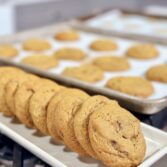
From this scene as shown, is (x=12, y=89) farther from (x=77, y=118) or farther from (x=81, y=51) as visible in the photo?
(x=81, y=51)

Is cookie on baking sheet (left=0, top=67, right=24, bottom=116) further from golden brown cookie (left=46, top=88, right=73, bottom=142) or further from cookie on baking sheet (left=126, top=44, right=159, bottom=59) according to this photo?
cookie on baking sheet (left=126, top=44, right=159, bottom=59)

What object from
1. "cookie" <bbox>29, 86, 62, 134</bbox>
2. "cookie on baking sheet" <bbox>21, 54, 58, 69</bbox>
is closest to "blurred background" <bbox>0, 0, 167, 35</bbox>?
"cookie on baking sheet" <bbox>21, 54, 58, 69</bbox>

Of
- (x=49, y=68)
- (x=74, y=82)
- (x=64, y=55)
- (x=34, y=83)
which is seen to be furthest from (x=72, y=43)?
(x=34, y=83)

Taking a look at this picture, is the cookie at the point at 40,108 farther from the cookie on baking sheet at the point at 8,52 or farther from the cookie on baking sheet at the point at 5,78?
the cookie on baking sheet at the point at 8,52

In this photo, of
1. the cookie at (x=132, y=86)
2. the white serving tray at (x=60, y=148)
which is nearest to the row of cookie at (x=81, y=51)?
the cookie at (x=132, y=86)

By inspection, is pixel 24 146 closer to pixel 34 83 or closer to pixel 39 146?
pixel 39 146

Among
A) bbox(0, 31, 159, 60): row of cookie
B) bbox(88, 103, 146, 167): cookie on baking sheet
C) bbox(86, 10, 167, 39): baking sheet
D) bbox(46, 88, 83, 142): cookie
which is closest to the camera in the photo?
bbox(88, 103, 146, 167): cookie on baking sheet
